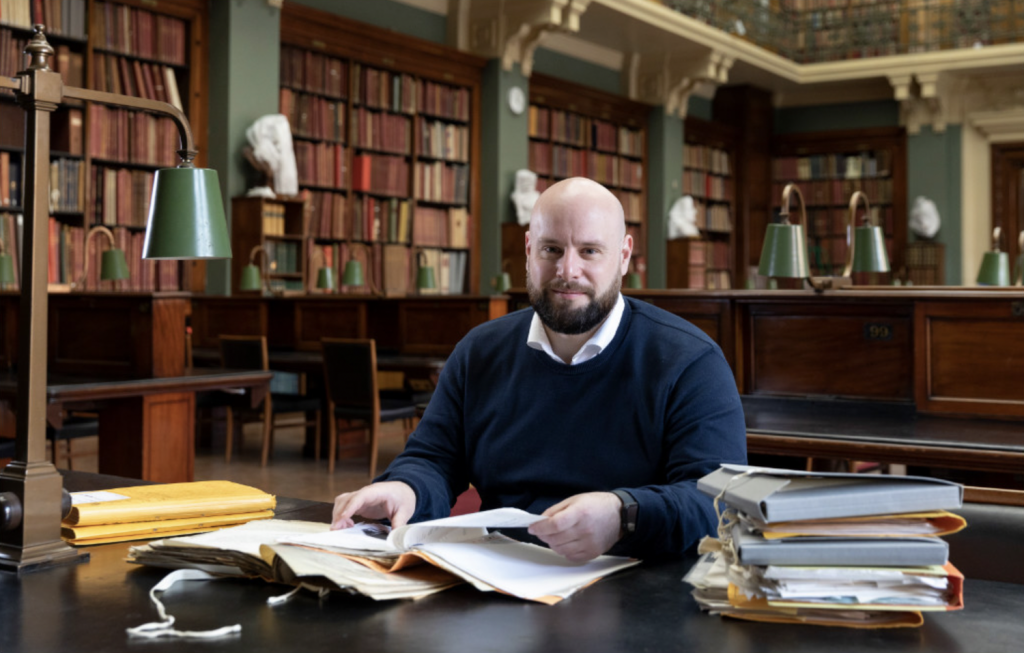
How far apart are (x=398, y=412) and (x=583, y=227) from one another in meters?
4.49

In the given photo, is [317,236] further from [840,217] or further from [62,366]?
[840,217]

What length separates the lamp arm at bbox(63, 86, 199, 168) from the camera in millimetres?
1530

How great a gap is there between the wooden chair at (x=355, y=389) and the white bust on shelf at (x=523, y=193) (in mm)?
4036

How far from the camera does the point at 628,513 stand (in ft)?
4.77

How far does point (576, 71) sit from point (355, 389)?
637cm

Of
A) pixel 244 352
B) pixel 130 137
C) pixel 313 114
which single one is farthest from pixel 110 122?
pixel 244 352

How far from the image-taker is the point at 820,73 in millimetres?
12977

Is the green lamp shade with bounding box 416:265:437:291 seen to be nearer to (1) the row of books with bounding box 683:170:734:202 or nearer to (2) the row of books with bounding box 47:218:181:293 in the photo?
(2) the row of books with bounding box 47:218:181:293

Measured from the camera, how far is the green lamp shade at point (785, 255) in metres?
3.63

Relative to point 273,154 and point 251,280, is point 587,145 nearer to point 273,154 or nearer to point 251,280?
point 273,154

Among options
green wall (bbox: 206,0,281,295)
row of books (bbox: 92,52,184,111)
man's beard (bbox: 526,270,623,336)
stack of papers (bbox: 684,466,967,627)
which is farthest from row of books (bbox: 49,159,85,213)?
stack of papers (bbox: 684,466,967,627)

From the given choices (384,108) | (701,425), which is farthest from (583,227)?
(384,108)

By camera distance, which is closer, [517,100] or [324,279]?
[324,279]

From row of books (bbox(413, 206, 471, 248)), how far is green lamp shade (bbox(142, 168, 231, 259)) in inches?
303
